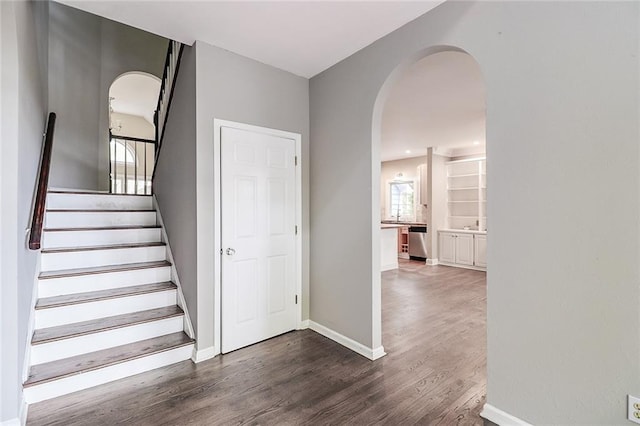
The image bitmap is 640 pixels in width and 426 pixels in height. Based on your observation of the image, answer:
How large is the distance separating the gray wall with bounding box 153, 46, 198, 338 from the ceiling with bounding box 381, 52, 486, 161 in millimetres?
2179

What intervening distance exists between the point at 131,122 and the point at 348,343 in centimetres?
854

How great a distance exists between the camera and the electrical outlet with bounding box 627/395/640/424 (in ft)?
4.43

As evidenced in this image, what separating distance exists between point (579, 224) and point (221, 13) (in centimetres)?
263

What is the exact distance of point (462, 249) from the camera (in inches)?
261

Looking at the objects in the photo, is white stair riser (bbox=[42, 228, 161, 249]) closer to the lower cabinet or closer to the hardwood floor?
the hardwood floor

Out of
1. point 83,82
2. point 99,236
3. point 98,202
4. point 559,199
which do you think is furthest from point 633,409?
point 83,82

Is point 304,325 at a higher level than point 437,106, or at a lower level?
lower

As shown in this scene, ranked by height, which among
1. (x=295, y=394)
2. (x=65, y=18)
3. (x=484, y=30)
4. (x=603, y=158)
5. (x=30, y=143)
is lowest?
(x=295, y=394)

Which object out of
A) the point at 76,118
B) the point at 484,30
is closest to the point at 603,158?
the point at 484,30

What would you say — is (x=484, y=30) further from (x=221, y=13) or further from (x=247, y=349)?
(x=247, y=349)

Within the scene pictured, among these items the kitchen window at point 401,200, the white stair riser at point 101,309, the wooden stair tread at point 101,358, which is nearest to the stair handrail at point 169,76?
the white stair riser at point 101,309

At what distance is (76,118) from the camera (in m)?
4.60

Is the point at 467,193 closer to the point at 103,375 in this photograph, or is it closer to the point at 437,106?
the point at 437,106

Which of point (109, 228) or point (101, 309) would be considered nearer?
point (101, 309)
